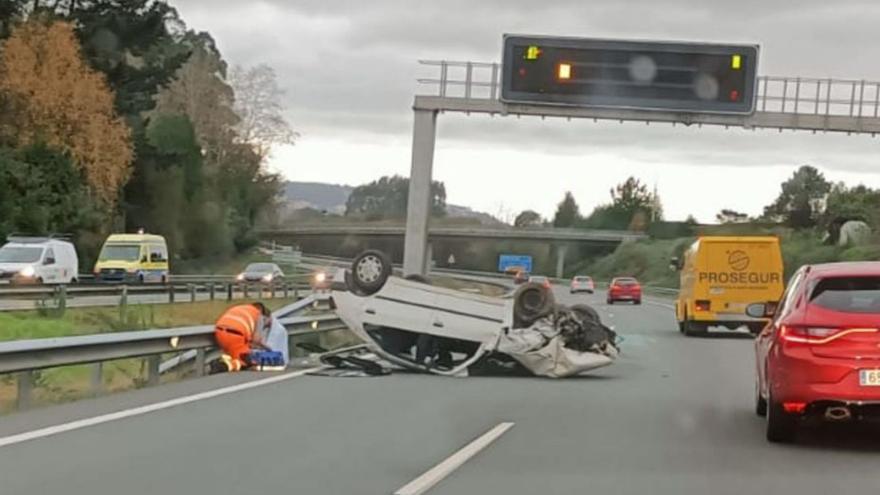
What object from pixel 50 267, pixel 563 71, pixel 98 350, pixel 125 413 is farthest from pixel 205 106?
pixel 125 413

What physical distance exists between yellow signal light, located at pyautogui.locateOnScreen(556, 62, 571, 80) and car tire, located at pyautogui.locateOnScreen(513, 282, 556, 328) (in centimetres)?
1732

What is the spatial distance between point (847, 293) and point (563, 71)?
82.6 ft

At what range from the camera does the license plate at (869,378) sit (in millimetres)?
11094

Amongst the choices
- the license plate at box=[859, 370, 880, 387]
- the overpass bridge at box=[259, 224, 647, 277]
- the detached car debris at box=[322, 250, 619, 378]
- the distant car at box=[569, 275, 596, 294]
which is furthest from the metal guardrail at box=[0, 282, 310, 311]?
the distant car at box=[569, 275, 596, 294]

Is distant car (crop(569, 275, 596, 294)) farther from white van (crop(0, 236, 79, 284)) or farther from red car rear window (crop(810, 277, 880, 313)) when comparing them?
red car rear window (crop(810, 277, 880, 313))

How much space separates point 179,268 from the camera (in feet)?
227

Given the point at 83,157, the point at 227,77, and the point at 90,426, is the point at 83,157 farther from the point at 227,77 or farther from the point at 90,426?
the point at 90,426

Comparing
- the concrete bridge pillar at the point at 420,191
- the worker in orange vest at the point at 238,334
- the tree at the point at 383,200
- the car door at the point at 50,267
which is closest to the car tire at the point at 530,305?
the worker in orange vest at the point at 238,334

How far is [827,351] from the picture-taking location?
11.2 metres

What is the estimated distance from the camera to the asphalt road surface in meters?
9.56

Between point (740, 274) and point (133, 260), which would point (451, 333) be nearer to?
point (740, 274)

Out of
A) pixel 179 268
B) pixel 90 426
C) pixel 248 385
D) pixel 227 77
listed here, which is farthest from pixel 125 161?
pixel 90 426

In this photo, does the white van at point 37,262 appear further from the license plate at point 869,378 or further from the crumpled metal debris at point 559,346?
the license plate at point 869,378

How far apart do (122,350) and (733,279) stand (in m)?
21.4
